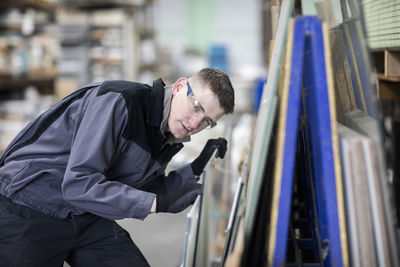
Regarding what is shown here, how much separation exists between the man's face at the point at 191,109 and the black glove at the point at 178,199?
30 cm

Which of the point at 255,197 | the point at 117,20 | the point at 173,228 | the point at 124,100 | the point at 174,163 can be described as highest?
the point at 117,20

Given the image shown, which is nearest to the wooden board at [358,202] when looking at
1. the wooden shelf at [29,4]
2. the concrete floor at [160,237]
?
the concrete floor at [160,237]

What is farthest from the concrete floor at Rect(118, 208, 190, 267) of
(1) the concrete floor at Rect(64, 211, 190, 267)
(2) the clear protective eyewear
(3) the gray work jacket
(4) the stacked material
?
(4) the stacked material

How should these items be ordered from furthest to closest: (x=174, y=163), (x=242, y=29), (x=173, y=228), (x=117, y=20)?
(x=242, y=29), (x=117, y=20), (x=174, y=163), (x=173, y=228)

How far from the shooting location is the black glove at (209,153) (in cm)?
246

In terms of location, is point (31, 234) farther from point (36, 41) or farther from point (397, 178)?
point (36, 41)

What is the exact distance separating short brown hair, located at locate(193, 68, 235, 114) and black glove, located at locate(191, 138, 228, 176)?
0.49 metres

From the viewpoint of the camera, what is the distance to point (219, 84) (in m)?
1.94

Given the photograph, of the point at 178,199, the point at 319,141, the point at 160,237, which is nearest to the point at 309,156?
the point at 319,141

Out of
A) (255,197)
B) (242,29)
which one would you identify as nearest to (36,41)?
(255,197)

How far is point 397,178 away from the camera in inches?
158

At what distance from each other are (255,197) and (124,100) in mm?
805

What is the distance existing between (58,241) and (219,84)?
1.13m

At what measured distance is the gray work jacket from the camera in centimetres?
186
